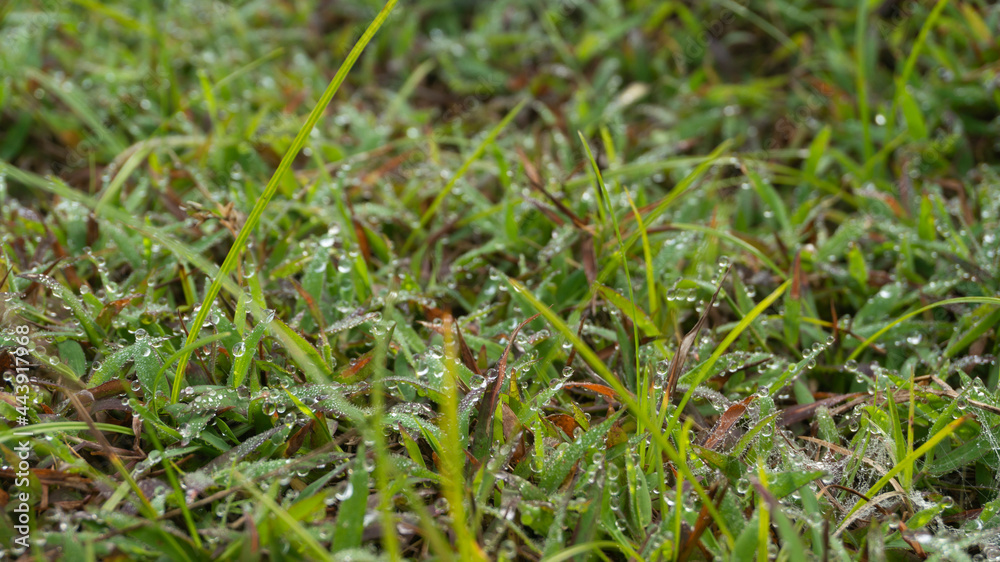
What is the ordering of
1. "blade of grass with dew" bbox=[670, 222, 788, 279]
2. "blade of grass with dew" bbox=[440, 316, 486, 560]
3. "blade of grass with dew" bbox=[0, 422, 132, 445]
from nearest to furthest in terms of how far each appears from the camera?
"blade of grass with dew" bbox=[440, 316, 486, 560]
"blade of grass with dew" bbox=[0, 422, 132, 445]
"blade of grass with dew" bbox=[670, 222, 788, 279]

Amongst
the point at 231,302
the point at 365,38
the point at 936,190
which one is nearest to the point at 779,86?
the point at 936,190

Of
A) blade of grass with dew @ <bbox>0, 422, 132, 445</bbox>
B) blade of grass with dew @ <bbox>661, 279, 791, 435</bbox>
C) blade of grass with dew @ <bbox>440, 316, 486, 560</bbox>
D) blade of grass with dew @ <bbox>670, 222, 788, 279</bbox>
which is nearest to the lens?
blade of grass with dew @ <bbox>440, 316, 486, 560</bbox>

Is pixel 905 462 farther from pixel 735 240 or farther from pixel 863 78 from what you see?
pixel 863 78

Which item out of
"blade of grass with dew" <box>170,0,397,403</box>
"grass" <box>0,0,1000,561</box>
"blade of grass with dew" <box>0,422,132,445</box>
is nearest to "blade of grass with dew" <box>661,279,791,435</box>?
"grass" <box>0,0,1000,561</box>

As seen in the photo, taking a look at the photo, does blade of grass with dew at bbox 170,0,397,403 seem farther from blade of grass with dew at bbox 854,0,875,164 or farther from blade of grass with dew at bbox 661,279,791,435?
blade of grass with dew at bbox 854,0,875,164

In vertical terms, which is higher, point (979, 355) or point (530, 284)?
point (530, 284)

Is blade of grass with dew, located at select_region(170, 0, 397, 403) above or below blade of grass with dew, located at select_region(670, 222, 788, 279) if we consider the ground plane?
above

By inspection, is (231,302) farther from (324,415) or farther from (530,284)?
(530,284)

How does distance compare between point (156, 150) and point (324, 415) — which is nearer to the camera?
point (324, 415)

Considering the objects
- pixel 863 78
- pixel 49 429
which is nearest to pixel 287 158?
pixel 49 429

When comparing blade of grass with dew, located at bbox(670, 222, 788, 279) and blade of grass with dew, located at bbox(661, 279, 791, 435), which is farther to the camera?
blade of grass with dew, located at bbox(670, 222, 788, 279)
